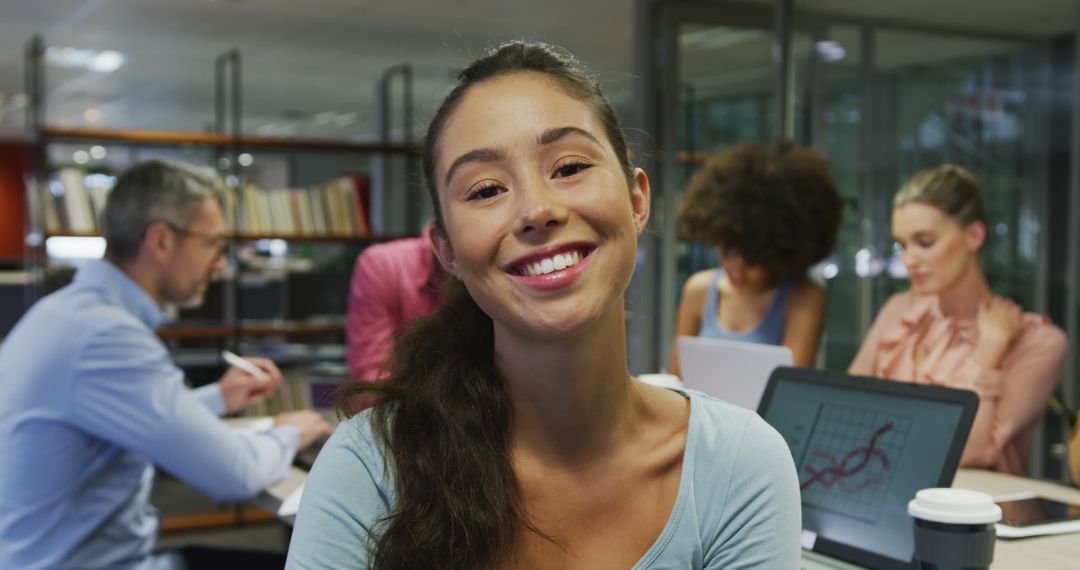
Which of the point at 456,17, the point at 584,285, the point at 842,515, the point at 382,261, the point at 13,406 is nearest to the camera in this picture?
the point at 584,285

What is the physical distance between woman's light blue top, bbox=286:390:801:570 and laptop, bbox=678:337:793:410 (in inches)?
30.2

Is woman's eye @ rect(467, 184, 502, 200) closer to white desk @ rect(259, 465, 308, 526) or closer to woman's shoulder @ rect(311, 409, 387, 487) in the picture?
woman's shoulder @ rect(311, 409, 387, 487)

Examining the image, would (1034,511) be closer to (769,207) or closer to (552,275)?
(552,275)

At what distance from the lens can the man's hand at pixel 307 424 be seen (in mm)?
2549

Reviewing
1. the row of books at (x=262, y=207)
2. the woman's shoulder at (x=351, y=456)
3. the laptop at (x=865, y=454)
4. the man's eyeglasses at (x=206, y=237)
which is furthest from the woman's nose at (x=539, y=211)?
the row of books at (x=262, y=207)

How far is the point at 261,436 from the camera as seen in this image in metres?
2.43

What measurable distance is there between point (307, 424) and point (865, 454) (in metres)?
1.44

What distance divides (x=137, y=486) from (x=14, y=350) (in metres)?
0.40

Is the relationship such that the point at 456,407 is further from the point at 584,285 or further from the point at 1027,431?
the point at 1027,431

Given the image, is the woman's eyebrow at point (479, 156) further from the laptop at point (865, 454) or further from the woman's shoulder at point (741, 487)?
the laptop at point (865, 454)

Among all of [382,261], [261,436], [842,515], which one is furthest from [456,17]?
[842,515]

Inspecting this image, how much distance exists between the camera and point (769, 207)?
2986 mm

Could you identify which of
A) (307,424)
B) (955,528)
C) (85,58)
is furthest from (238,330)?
(955,528)

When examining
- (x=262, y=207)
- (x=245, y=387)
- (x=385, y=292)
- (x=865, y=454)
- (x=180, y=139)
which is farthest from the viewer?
(x=262, y=207)
